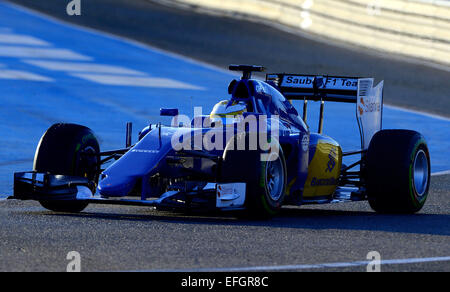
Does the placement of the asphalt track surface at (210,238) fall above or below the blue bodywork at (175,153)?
below

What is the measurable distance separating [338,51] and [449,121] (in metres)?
11.6

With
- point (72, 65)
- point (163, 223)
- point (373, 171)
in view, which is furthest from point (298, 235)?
point (72, 65)

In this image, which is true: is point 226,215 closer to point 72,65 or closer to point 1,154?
point 1,154

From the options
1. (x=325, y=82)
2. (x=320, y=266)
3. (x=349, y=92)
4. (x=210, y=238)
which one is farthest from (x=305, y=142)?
(x=320, y=266)

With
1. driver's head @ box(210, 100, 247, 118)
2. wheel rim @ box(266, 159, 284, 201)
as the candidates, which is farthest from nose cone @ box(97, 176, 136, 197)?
driver's head @ box(210, 100, 247, 118)

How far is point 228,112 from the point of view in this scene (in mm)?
11344

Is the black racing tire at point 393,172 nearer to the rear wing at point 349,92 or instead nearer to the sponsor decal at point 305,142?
the sponsor decal at point 305,142

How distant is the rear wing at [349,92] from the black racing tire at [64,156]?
2472mm

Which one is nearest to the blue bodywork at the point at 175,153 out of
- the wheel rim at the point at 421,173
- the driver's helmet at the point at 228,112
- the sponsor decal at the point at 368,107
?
the driver's helmet at the point at 228,112

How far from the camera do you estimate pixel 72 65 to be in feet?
95.1

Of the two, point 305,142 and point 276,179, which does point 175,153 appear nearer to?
point 276,179

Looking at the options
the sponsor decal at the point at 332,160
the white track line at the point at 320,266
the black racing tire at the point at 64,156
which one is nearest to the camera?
the white track line at the point at 320,266

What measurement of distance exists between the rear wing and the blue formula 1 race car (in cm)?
2

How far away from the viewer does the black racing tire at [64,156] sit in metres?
10.9
